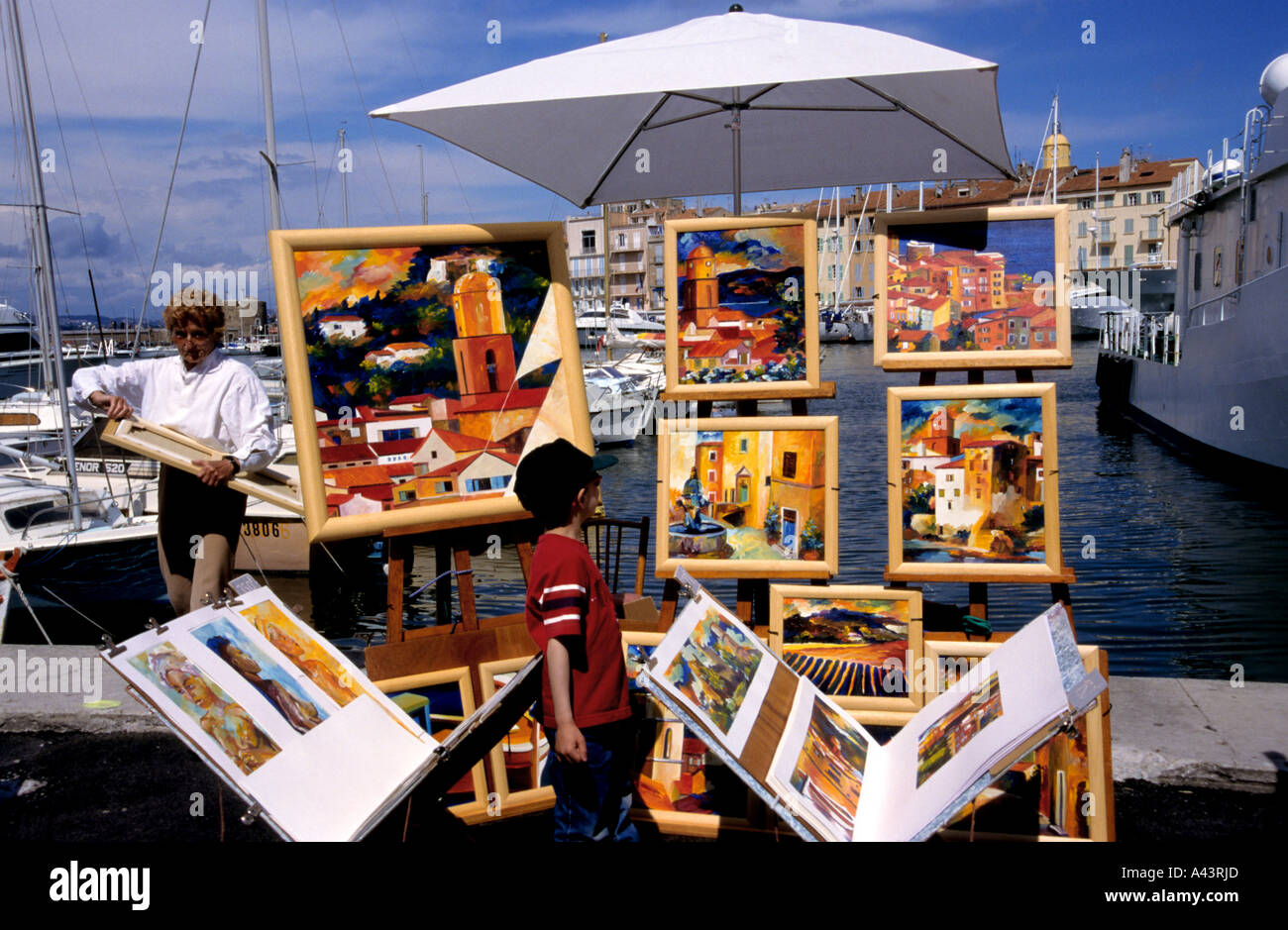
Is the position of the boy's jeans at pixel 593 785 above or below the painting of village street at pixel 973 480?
below

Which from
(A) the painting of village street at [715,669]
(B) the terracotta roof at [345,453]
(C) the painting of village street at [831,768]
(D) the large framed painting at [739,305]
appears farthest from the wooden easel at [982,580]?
(B) the terracotta roof at [345,453]

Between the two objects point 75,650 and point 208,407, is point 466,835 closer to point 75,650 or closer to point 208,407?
point 208,407

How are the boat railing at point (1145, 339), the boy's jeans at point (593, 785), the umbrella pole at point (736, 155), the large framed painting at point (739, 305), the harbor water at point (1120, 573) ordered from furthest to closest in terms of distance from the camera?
the boat railing at point (1145, 339)
the harbor water at point (1120, 573)
the umbrella pole at point (736, 155)
the large framed painting at point (739, 305)
the boy's jeans at point (593, 785)

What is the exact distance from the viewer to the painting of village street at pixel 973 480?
140 inches

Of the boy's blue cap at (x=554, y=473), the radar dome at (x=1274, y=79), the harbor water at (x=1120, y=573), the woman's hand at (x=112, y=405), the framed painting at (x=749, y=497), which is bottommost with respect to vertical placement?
the harbor water at (x=1120, y=573)

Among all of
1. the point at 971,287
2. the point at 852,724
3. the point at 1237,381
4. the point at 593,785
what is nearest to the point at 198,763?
the point at 593,785

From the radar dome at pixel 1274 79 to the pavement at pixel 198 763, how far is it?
13.0 meters

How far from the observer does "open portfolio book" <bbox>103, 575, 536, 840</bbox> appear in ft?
7.38

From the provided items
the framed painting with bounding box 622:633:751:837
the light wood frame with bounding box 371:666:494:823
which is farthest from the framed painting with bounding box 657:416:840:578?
the light wood frame with bounding box 371:666:494:823

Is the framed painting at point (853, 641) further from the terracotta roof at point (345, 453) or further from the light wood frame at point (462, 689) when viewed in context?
the terracotta roof at point (345, 453)

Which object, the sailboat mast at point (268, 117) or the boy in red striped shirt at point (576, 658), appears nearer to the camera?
the boy in red striped shirt at point (576, 658)

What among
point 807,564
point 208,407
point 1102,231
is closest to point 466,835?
point 807,564

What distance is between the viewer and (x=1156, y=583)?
10023 mm

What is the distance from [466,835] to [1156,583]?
8.85m
